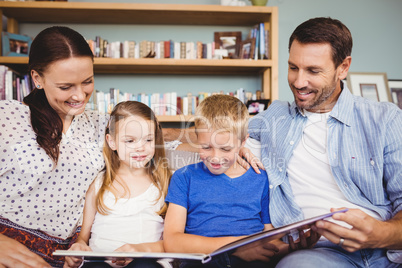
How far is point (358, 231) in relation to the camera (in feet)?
3.20

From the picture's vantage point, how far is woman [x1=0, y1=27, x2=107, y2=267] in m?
1.23

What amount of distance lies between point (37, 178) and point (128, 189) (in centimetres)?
35

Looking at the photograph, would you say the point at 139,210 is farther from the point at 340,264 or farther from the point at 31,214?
the point at 340,264

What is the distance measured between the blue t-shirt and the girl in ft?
0.46

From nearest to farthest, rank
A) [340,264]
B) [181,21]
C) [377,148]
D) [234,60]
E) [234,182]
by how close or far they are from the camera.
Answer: [340,264] < [377,148] < [234,182] < [234,60] < [181,21]

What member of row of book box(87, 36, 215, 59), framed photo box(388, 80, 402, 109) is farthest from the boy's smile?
framed photo box(388, 80, 402, 109)

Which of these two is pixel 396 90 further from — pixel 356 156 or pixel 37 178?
pixel 37 178

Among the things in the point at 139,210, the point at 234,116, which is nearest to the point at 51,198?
the point at 139,210

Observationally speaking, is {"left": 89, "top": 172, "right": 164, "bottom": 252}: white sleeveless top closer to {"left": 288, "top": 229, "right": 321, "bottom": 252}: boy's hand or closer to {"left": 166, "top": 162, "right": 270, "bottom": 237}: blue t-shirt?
{"left": 166, "top": 162, "right": 270, "bottom": 237}: blue t-shirt

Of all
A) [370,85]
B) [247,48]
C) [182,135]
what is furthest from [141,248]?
[370,85]

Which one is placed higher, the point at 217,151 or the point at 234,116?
the point at 234,116

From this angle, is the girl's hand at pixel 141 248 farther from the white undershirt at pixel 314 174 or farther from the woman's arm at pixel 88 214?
the white undershirt at pixel 314 174

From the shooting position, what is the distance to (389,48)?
10.4ft

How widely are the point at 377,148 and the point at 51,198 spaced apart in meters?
1.19
